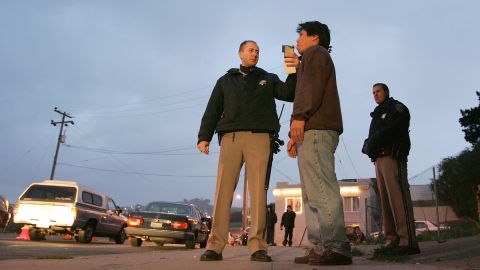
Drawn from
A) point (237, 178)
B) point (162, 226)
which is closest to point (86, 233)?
point (162, 226)

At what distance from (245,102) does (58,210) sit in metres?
11.3

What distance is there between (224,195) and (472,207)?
31622 mm

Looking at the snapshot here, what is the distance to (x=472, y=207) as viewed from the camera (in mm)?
31875

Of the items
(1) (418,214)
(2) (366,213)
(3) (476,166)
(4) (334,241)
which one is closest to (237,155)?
(4) (334,241)

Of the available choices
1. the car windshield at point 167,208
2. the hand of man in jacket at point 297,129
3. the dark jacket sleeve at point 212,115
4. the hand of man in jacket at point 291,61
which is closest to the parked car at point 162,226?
the car windshield at point 167,208

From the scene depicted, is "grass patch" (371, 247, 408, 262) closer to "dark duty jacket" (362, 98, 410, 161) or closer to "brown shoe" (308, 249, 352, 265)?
"brown shoe" (308, 249, 352, 265)

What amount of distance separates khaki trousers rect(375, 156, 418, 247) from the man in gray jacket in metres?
1.44

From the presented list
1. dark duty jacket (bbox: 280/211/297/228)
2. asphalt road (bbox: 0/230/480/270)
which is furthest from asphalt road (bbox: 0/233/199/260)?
dark duty jacket (bbox: 280/211/297/228)

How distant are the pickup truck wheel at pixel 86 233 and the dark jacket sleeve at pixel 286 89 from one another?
11.9 meters

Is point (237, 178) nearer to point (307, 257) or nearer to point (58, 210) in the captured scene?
point (307, 257)

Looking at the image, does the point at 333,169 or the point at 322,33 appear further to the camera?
the point at 322,33

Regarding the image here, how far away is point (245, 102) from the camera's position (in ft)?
15.8

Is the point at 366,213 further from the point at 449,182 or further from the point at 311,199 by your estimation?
the point at 311,199

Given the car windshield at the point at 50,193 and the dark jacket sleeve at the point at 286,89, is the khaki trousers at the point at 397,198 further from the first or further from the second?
the car windshield at the point at 50,193
